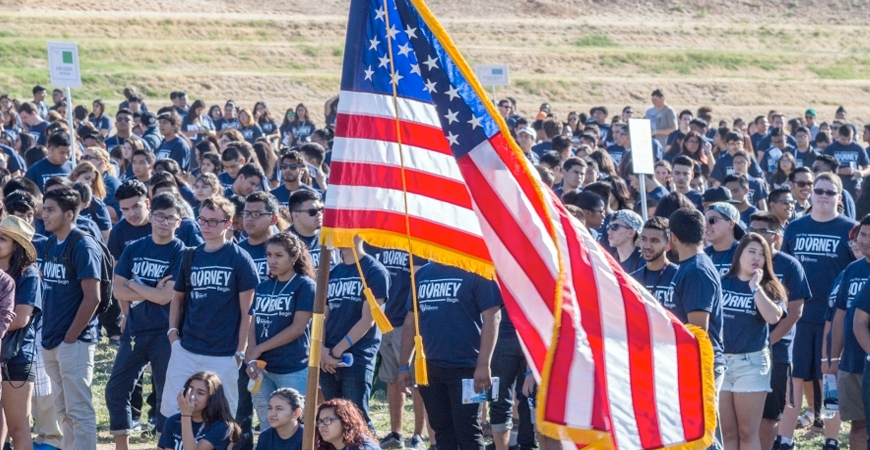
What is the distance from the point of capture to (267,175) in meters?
13.7

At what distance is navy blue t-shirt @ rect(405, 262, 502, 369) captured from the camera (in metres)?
8.01

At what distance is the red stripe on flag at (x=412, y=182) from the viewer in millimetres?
5527

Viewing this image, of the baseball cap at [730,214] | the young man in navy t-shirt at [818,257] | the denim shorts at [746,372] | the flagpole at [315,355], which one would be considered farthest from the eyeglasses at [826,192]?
the flagpole at [315,355]

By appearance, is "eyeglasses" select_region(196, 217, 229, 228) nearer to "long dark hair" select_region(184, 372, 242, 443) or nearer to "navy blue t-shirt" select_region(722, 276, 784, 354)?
"long dark hair" select_region(184, 372, 242, 443)

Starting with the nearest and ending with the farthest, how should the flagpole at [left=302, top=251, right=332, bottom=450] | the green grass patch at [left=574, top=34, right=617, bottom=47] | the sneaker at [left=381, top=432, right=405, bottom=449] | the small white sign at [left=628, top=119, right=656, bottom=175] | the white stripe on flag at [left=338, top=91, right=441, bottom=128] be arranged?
the flagpole at [left=302, top=251, right=332, bottom=450] → the white stripe on flag at [left=338, top=91, right=441, bottom=128] → the sneaker at [left=381, top=432, right=405, bottom=449] → the small white sign at [left=628, top=119, right=656, bottom=175] → the green grass patch at [left=574, top=34, right=617, bottom=47]

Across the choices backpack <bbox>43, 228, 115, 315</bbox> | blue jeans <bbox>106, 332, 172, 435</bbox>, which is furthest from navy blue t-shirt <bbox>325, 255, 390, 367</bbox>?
backpack <bbox>43, 228, 115, 315</bbox>

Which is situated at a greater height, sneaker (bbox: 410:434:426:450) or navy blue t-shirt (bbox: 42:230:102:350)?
navy blue t-shirt (bbox: 42:230:102:350)

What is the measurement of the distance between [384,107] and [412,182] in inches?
13.9

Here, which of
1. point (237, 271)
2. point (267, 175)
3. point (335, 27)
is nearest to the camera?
point (237, 271)

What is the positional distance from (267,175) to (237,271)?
5.47 metres

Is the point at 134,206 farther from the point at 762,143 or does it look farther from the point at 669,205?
the point at 762,143

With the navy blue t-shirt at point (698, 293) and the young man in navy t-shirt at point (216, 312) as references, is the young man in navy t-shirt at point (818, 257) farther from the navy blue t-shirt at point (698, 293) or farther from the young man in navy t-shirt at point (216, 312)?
the young man in navy t-shirt at point (216, 312)

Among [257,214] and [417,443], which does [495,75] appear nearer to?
[417,443]

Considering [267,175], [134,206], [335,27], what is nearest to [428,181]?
[134,206]
